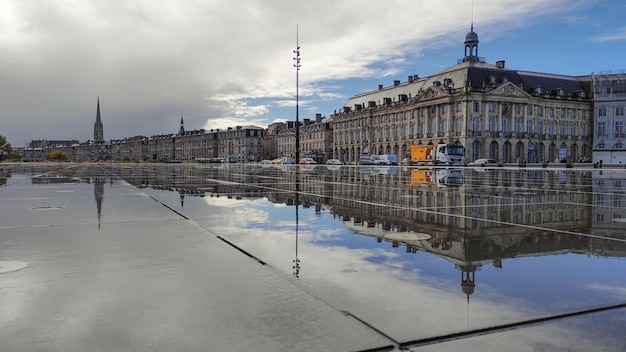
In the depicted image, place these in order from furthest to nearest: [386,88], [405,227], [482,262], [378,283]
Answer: [386,88], [405,227], [482,262], [378,283]

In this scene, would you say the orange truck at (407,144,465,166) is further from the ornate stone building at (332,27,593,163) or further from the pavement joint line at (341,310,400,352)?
the pavement joint line at (341,310,400,352)

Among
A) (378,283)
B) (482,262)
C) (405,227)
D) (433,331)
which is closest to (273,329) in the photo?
(433,331)

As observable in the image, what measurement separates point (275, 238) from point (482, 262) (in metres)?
2.36

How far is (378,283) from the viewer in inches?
140

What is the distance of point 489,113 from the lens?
85625mm

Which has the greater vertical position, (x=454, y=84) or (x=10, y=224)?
(x=454, y=84)

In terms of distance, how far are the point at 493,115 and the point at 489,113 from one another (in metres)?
1.24

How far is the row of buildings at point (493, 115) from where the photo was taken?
85.5 meters

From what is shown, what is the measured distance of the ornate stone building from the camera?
85375 mm

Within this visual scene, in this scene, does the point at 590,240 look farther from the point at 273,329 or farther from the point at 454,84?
the point at 454,84

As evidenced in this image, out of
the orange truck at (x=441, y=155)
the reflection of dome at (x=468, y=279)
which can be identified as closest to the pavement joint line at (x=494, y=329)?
the reflection of dome at (x=468, y=279)

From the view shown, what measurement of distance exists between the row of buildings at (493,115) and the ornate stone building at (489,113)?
0.59 ft

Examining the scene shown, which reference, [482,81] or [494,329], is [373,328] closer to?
[494,329]

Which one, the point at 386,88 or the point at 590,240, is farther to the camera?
the point at 386,88
